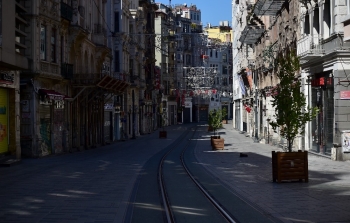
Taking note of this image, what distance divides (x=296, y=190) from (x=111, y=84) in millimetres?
26445

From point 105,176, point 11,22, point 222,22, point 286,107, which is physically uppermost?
point 222,22

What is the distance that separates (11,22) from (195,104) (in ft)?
352

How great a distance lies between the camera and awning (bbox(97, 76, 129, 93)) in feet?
121

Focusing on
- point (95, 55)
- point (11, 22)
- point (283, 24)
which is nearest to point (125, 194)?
point (11, 22)

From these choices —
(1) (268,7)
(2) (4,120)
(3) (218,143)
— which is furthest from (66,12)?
(1) (268,7)

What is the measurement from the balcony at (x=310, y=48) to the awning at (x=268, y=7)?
28.5 feet

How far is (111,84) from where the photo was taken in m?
→ 40.4

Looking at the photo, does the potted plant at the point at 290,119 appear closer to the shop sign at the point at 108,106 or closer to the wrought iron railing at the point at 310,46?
the wrought iron railing at the point at 310,46

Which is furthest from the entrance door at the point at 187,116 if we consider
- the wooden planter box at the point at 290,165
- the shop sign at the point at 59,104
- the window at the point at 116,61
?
the wooden planter box at the point at 290,165

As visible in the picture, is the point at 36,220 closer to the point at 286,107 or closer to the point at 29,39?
the point at 286,107

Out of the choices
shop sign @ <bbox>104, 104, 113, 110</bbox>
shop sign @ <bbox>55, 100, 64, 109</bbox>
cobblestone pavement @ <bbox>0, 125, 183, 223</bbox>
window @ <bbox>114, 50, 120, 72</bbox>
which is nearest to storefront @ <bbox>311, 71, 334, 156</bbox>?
cobblestone pavement @ <bbox>0, 125, 183, 223</bbox>

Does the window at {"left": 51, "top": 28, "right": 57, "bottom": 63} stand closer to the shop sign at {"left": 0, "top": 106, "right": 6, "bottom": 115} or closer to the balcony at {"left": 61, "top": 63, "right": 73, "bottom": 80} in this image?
the balcony at {"left": 61, "top": 63, "right": 73, "bottom": 80}

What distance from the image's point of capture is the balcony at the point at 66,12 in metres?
32.9

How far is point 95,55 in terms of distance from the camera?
4469 cm
